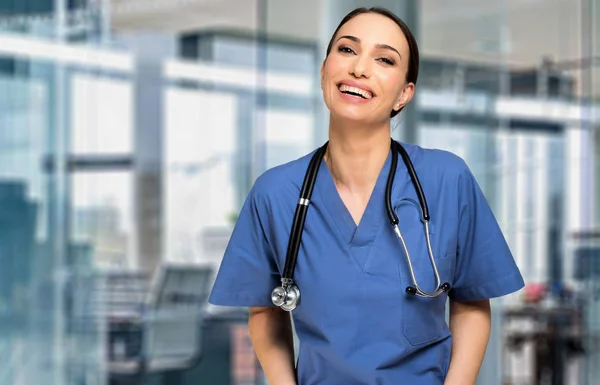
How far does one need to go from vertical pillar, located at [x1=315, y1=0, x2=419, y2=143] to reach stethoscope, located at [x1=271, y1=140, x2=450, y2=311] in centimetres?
130

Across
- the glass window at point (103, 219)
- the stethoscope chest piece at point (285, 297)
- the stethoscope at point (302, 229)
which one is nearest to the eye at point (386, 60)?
the stethoscope at point (302, 229)

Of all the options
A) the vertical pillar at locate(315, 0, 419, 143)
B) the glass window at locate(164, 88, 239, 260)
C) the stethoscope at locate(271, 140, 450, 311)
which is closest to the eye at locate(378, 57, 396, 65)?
the stethoscope at locate(271, 140, 450, 311)

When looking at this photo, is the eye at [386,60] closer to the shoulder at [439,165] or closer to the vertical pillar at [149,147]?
the shoulder at [439,165]

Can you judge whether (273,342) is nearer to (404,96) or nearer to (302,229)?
(302,229)

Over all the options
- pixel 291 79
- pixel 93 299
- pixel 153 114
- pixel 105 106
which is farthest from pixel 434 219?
pixel 153 114

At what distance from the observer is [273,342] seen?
3.89ft

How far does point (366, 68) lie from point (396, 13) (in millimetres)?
1431

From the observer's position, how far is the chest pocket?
1091 mm

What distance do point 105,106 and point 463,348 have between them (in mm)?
5415

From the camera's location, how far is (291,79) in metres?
3.73

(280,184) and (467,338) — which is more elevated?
(280,184)

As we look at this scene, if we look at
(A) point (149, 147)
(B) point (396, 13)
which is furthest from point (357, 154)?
(A) point (149, 147)

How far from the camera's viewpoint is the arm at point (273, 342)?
1.18m

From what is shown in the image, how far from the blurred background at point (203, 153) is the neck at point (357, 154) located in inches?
53.7
